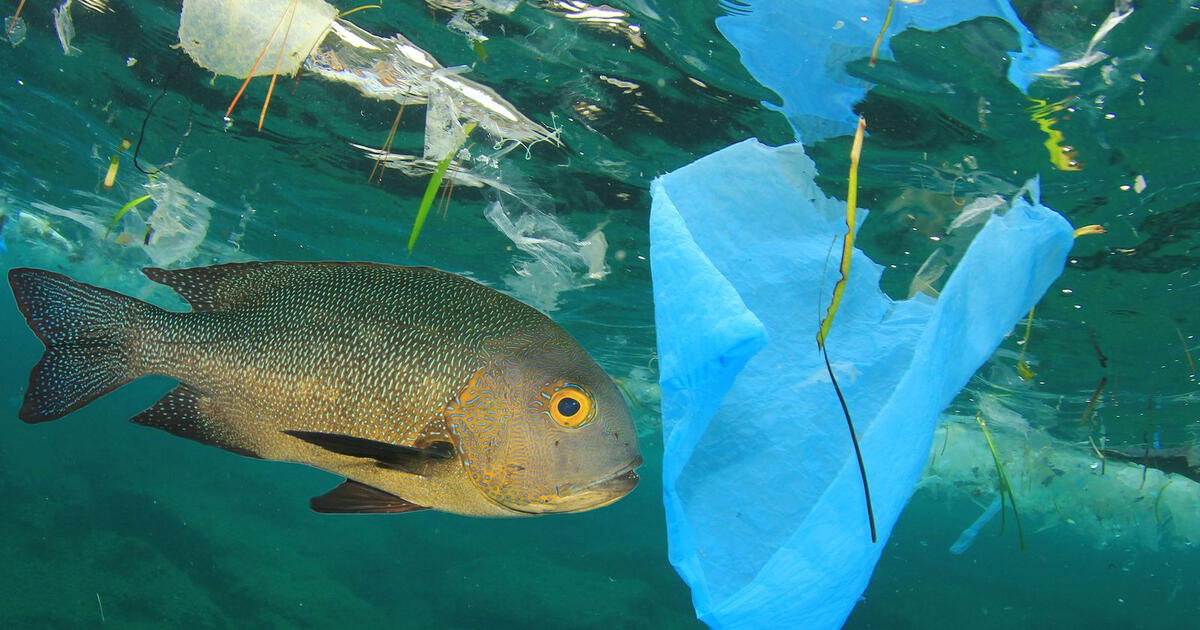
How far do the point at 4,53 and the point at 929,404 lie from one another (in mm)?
13628

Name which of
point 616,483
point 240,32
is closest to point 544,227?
point 240,32

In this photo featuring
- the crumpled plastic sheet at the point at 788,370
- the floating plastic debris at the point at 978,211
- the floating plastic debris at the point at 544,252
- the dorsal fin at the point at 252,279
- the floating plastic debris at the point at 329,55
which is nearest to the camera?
the crumpled plastic sheet at the point at 788,370

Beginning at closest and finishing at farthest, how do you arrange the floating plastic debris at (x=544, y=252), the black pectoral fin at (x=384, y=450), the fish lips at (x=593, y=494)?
1. the black pectoral fin at (x=384, y=450)
2. the fish lips at (x=593, y=494)
3. the floating plastic debris at (x=544, y=252)

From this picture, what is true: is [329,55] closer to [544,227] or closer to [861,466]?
[544,227]

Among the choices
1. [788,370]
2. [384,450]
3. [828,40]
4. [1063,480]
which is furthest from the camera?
[1063,480]

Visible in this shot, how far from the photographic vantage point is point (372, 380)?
2041 mm

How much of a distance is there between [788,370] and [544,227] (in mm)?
9541

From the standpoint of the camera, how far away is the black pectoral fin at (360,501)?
2076 millimetres

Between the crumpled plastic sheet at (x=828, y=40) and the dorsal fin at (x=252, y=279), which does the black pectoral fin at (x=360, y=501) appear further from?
the crumpled plastic sheet at (x=828, y=40)

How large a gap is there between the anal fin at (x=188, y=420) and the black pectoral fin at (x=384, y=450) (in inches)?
20.9

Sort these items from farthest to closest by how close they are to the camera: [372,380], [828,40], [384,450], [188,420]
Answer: [828,40], [188,420], [372,380], [384,450]

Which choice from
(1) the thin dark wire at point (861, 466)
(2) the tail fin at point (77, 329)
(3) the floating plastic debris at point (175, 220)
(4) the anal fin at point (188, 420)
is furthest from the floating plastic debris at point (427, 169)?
(1) the thin dark wire at point (861, 466)

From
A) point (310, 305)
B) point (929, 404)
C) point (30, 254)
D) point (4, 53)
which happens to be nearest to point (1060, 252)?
point (929, 404)

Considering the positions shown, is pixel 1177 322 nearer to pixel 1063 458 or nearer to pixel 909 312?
pixel 909 312
